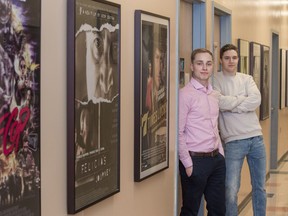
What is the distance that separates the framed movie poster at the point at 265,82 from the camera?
25.8 feet

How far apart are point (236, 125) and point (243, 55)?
1.79 meters

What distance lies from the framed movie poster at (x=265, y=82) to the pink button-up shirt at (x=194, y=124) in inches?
140

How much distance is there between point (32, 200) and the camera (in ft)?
7.97

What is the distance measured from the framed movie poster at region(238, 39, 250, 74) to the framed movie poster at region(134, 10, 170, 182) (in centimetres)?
250

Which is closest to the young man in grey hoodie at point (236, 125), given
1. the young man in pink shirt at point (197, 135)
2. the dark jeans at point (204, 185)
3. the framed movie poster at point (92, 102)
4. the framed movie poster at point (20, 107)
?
the dark jeans at point (204, 185)

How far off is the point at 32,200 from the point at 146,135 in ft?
4.78

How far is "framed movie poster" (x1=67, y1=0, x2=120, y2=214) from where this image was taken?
2.76 m

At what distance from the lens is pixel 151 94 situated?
385 cm

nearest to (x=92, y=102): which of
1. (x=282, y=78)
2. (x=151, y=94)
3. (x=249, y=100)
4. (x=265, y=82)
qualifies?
(x=151, y=94)

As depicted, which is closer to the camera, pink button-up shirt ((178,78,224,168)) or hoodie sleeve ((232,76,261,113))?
pink button-up shirt ((178,78,224,168))

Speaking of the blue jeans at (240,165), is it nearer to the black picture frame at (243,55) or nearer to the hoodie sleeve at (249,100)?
the hoodie sleeve at (249,100)

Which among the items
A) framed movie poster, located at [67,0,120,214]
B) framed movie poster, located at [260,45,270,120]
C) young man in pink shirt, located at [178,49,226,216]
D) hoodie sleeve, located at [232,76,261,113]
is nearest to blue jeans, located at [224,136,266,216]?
hoodie sleeve, located at [232,76,261,113]

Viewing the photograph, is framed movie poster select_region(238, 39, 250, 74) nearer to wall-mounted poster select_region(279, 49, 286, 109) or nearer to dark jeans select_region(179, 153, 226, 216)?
dark jeans select_region(179, 153, 226, 216)

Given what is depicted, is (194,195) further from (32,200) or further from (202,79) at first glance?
(32,200)
